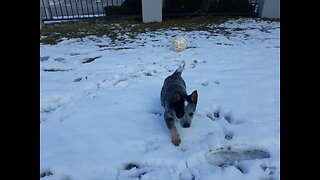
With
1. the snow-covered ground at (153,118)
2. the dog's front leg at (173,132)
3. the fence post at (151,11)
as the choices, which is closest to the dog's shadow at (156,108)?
the snow-covered ground at (153,118)

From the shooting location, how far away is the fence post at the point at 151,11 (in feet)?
36.9

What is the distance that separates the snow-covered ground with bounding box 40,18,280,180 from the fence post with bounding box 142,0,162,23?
6379 mm

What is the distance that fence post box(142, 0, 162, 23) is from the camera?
36.9 ft

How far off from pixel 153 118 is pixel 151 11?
382 inches

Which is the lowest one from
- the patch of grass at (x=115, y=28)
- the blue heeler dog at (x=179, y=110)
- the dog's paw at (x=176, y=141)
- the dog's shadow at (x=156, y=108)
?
the dog's paw at (x=176, y=141)

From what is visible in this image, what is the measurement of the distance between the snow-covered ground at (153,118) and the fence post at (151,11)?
638 cm

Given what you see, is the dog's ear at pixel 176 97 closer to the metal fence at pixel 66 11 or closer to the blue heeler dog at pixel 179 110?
the blue heeler dog at pixel 179 110

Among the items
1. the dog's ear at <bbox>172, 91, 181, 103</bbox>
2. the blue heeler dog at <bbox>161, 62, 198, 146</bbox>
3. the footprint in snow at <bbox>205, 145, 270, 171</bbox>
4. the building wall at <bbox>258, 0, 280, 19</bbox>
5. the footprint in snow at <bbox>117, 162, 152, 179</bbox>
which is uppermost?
the building wall at <bbox>258, 0, 280, 19</bbox>

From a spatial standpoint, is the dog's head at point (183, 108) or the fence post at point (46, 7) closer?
the dog's head at point (183, 108)

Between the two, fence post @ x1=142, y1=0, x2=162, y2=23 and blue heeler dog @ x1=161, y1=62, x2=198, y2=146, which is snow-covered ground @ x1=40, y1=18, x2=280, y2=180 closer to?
blue heeler dog @ x1=161, y1=62, x2=198, y2=146

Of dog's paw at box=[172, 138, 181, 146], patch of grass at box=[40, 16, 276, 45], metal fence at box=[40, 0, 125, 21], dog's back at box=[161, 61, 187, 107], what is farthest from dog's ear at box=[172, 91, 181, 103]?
metal fence at box=[40, 0, 125, 21]
